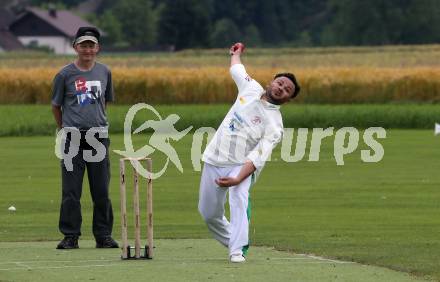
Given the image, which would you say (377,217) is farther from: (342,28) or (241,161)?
(342,28)

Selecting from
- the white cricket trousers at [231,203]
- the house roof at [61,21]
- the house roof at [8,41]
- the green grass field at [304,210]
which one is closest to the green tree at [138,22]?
the house roof at [61,21]

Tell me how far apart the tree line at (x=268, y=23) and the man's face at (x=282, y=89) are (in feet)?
460

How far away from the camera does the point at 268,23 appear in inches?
7288

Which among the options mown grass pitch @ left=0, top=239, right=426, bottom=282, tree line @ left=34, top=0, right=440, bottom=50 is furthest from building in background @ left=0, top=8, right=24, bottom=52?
mown grass pitch @ left=0, top=239, right=426, bottom=282

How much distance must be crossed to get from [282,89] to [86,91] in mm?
2604

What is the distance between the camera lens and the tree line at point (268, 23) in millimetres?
157375

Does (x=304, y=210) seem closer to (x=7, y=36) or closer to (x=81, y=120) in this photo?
(x=81, y=120)

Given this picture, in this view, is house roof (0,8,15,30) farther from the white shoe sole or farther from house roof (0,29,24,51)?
the white shoe sole

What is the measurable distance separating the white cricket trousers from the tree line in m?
140

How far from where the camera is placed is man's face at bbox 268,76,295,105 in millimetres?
13930

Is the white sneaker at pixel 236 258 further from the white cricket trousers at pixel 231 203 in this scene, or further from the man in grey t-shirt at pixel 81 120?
the man in grey t-shirt at pixel 81 120

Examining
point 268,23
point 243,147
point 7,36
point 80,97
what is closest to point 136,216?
point 243,147

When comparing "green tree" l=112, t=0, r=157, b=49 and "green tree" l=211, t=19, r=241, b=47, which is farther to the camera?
"green tree" l=112, t=0, r=157, b=49

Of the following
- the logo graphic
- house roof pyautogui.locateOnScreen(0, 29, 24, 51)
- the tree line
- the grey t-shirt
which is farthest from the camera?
the tree line
